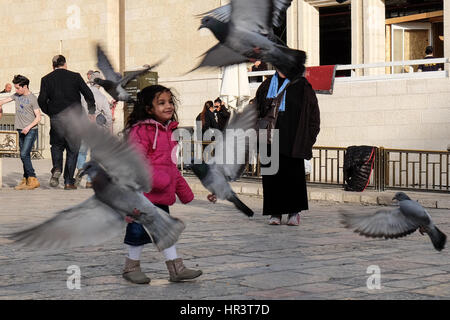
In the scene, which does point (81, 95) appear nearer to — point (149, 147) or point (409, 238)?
point (409, 238)

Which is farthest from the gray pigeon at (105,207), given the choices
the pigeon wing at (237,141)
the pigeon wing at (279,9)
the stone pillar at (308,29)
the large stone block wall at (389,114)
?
the stone pillar at (308,29)

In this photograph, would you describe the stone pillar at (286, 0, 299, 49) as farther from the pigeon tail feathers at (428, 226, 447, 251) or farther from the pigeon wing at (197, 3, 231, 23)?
the pigeon wing at (197, 3, 231, 23)

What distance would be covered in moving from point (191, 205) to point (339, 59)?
17.8 m

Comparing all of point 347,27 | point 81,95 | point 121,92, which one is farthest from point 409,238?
point 347,27

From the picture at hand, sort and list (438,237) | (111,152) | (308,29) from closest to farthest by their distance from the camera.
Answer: (111,152) → (438,237) → (308,29)

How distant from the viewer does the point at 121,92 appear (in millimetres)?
7418

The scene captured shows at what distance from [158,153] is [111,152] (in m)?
1.24

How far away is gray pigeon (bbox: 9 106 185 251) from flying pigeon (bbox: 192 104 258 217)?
109cm

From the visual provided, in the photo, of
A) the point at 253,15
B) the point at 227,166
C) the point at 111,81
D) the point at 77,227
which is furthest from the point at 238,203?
the point at 111,81

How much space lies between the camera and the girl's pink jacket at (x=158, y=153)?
5629 mm

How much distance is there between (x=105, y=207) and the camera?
4922 millimetres

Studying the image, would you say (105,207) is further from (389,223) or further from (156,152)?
(389,223)

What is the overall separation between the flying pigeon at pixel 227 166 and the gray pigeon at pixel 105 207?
1.09m

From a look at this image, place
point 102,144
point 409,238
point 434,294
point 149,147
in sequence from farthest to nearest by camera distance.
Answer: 1. point 409,238
2. point 149,147
3. point 434,294
4. point 102,144
